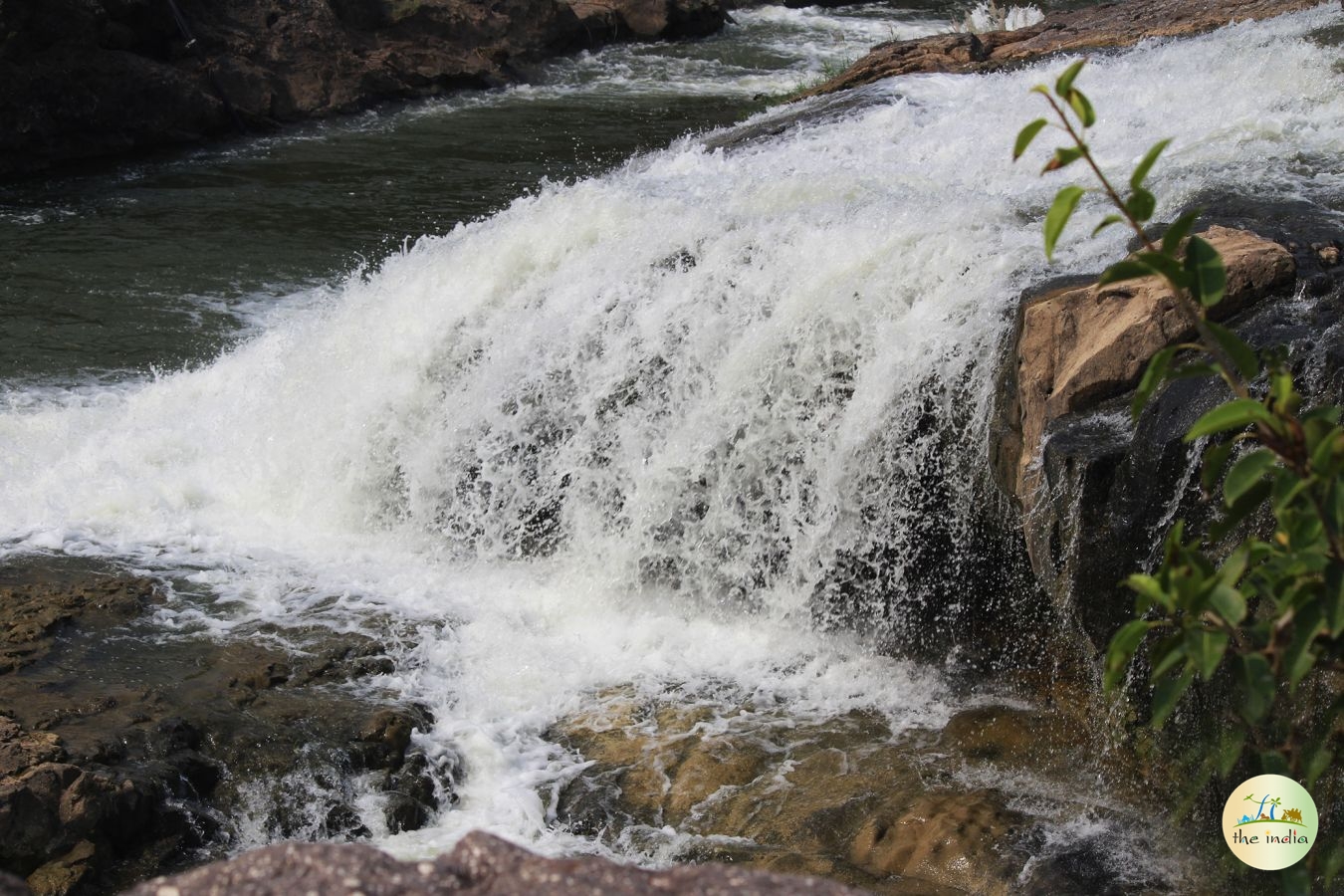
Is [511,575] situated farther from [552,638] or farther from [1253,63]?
[1253,63]

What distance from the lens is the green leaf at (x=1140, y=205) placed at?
2.08m

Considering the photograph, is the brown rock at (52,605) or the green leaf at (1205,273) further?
the brown rock at (52,605)

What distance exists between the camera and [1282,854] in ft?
10.9

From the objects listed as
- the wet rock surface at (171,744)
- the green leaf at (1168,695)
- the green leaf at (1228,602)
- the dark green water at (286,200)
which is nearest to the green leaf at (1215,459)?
the green leaf at (1228,602)

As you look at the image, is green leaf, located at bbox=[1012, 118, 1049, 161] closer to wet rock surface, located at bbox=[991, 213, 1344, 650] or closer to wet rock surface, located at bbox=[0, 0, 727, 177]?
wet rock surface, located at bbox=[991, 213, 1344, 650]

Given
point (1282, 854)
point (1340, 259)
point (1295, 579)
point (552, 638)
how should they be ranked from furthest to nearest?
1. point (552, 638)
2. point (1340, 259)
3. point (1282, 854)
4. point (1295, 579)

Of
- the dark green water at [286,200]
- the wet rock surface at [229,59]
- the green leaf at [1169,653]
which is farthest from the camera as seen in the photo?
the wet rock surface at [229,59]

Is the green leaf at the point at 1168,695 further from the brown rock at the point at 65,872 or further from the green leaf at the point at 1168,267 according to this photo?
the brown rock at the point at 65,872

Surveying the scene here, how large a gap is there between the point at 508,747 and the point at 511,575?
1.53m

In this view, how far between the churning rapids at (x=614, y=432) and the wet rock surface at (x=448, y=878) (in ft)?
9.23

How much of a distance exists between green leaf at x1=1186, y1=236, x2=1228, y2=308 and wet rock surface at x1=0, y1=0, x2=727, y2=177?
13.1 metres

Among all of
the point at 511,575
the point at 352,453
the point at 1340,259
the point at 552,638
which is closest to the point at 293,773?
the point at 552,638

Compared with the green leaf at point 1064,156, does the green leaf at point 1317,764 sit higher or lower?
lower

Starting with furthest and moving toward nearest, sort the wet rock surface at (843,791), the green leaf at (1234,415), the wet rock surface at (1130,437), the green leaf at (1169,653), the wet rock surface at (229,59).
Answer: the wet rock surface at (229,59), the wet rock surface at (1130,437), the wet rock surface at (843,791), the green leaf at (1169,653), the green leaf at (1234,415)
